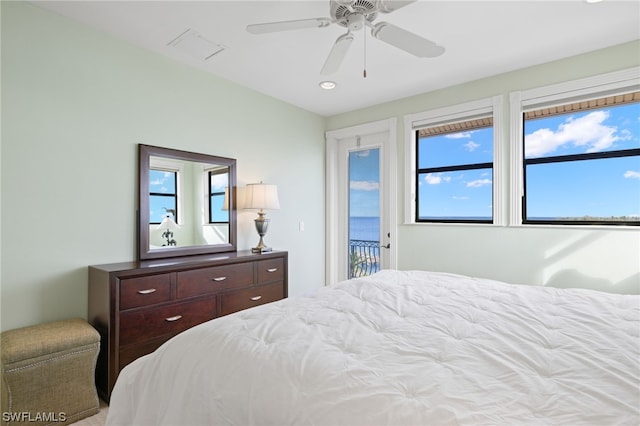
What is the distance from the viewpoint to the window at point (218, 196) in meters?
3.23

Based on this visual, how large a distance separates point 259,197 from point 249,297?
0.96 meters

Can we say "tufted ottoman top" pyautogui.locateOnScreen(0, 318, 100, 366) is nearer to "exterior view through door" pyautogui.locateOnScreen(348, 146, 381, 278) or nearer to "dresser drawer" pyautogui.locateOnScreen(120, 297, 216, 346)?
"dresser drawer" pyautogui.locateOnScreen(120, 297, 216, 346)

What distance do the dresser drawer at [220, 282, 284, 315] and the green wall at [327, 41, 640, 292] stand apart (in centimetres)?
146

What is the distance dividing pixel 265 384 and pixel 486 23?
262 centimetres

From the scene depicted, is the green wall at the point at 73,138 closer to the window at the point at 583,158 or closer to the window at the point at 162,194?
the window at the point at 162,194

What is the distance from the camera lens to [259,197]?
10.9 ft

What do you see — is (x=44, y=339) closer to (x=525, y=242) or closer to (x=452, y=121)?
(x=525, y=242)

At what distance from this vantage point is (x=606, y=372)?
3.26 ft

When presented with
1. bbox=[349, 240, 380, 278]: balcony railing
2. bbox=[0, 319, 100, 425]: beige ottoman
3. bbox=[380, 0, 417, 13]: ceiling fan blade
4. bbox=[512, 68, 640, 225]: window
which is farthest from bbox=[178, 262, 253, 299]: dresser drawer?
bbox=[512, 68, 640, 225]: window

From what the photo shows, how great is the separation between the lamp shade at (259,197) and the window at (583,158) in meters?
2.35

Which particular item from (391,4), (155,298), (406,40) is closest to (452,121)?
(406,40)

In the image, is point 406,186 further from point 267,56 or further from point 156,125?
point 156,125

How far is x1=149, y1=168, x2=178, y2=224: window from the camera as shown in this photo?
2771 millimetres

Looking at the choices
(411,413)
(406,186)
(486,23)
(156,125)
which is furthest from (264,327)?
(406,186)
